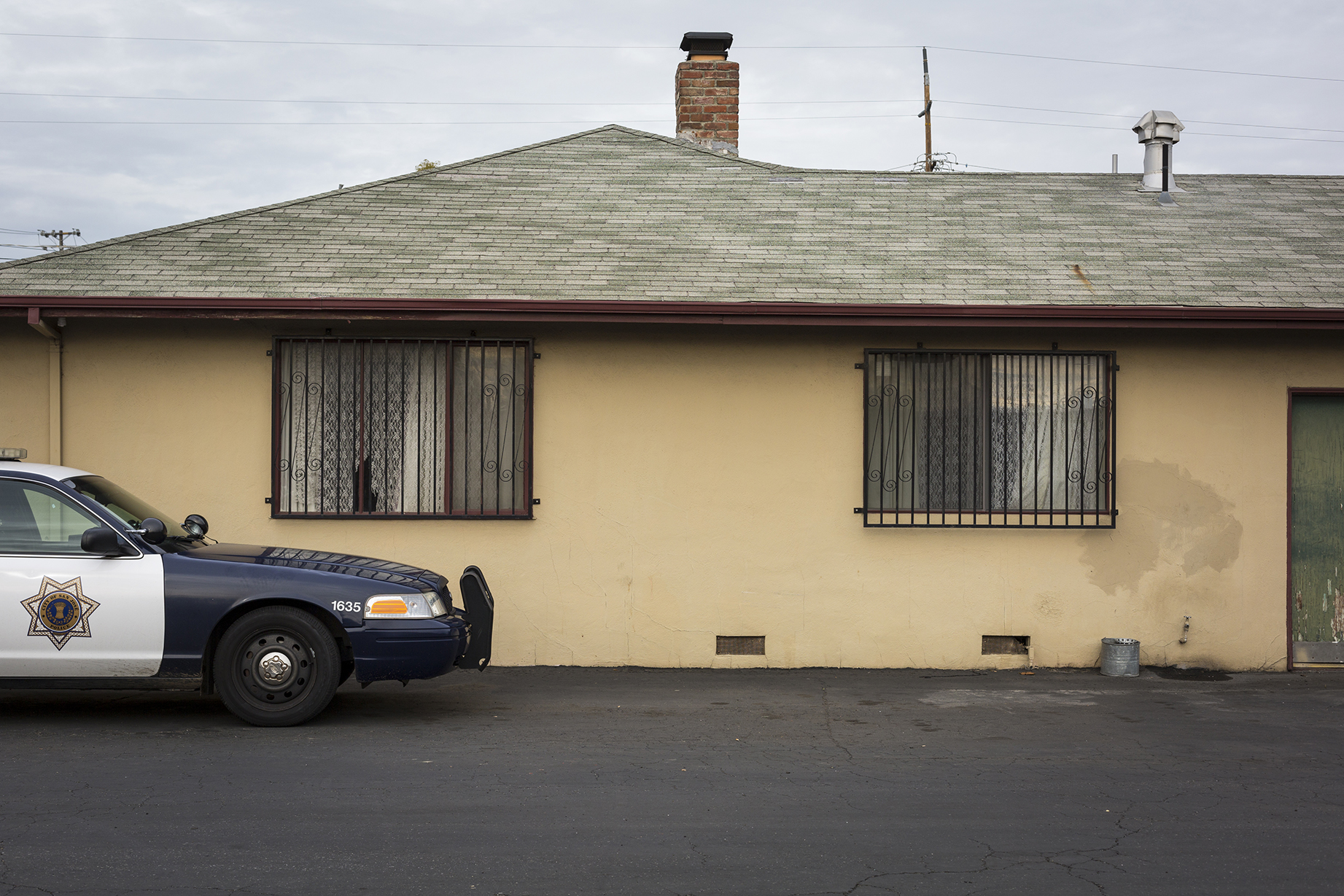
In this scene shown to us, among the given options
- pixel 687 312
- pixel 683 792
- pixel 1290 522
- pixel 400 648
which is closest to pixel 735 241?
pixel 687 312

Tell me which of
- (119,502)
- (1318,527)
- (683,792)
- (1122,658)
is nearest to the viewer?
(683,792)

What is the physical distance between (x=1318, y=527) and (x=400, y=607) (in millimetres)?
7519

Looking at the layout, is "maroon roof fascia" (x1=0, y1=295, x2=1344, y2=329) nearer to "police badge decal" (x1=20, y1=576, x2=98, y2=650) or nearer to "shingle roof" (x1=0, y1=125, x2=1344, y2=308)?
"shingle roof" (x1=0, y1=125, x2=1344, y2=308)

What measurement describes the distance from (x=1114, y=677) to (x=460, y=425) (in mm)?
5646

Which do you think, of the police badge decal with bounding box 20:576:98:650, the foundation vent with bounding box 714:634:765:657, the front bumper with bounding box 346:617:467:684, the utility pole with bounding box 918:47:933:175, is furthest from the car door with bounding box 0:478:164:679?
the utility pole with bounding box 918:47:933:175

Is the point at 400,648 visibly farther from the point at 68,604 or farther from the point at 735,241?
the point at 735,241

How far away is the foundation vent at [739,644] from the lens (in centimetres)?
964

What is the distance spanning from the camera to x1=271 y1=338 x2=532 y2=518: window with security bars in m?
9.63

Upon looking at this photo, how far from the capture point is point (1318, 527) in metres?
9.77

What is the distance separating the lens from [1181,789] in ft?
19.4

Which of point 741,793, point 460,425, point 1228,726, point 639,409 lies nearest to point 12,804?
point 741,793

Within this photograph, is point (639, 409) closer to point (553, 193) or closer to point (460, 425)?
point (460, 425)

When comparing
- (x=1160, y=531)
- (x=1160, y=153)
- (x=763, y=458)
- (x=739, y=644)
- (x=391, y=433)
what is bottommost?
(x=739, y=644)

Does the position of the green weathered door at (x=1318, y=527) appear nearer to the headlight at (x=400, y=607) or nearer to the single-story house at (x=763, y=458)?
the single-story house at (x=763, y=458)
